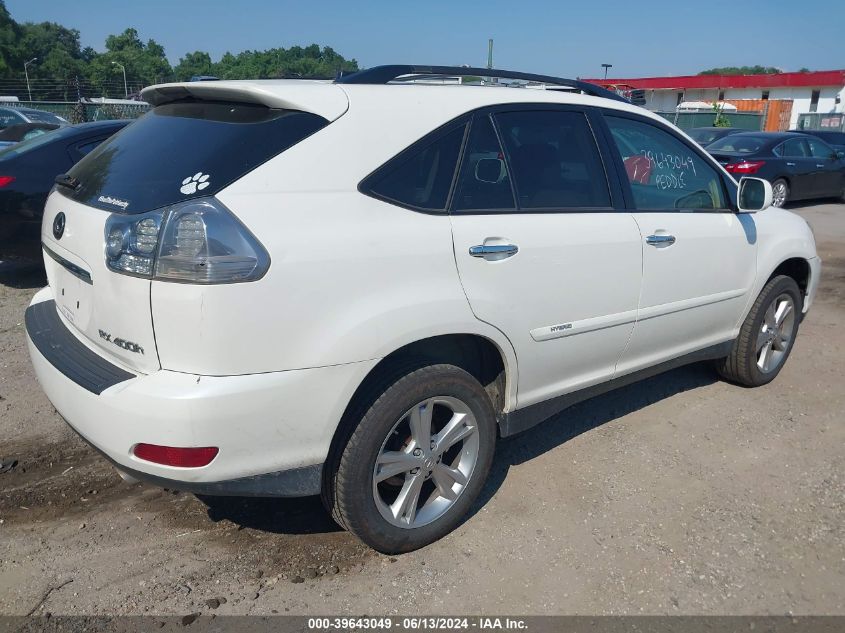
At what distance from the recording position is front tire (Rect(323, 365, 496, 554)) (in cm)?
268

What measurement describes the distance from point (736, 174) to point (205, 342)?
42.9 feet

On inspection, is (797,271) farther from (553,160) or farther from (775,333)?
(553,160)

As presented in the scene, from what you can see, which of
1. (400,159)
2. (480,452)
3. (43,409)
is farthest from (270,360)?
(43,409)

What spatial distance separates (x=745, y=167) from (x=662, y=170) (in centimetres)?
1055

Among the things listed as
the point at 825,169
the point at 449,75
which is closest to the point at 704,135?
the point at 825,169

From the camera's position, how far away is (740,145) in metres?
13.9

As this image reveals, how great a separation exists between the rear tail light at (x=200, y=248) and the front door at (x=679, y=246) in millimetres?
2089

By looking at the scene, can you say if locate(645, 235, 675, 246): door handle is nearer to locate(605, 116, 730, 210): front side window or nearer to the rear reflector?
locate(605, 116, 730, 210): front side window

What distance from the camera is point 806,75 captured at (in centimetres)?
4512

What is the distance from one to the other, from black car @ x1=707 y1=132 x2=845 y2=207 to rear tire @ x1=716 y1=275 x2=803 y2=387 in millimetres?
9161

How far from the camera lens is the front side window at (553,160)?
3.17 meters

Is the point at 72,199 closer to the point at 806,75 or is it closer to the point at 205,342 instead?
the point at 205,342

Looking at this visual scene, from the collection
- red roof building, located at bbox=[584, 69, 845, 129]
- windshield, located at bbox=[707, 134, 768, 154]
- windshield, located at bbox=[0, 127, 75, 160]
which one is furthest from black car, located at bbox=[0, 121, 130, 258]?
red roof building, located at bbox=[584, 69, 845, 129]

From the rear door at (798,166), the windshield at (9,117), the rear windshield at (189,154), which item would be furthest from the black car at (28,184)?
the rear door at (798,166)
